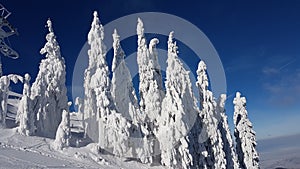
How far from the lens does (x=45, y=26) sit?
4556cm

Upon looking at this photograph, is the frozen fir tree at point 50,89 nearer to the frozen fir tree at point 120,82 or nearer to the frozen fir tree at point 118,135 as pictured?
the frozen fir tree at point 120,82

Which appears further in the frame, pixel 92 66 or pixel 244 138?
pixel 244 138

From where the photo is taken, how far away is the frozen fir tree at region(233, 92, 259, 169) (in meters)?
54.5

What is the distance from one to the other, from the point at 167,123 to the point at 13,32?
35245 millimetres

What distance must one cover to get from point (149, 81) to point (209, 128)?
11884 millimetres

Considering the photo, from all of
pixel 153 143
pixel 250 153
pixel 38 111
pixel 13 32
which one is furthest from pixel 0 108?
pixel 250 153

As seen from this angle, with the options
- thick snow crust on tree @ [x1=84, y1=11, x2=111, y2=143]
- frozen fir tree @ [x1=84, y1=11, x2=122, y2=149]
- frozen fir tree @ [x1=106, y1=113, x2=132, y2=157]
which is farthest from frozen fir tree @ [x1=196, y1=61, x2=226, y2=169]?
thick snow crust on tree @ [x1=84, y1=11, x2=111, y2=143]

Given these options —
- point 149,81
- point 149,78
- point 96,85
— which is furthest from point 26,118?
point 149,78

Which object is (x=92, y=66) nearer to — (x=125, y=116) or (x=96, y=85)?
(x=96, y=85)

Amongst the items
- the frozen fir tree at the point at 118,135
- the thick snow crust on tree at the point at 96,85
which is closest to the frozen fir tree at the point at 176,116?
the frozen fir tree at the point at 118,135

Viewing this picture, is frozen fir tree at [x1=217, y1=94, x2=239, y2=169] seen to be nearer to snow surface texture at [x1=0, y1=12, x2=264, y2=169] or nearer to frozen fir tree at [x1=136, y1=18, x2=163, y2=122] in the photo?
snow surface texture at [x1=0, y1=12, x2=264, y2=169]

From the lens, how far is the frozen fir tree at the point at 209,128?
47.2 metres

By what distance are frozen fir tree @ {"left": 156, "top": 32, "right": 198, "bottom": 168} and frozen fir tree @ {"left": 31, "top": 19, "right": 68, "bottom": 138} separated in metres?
14.8

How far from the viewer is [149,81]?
49719 mm
